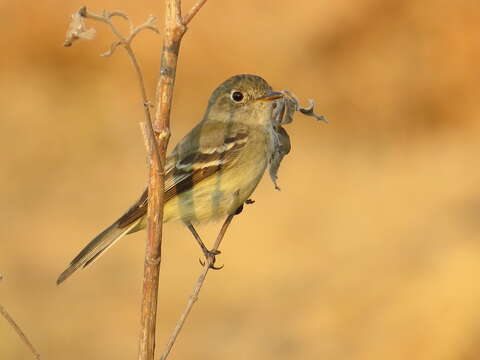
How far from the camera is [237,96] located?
5.23 metres

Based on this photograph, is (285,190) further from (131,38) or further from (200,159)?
(131,38)

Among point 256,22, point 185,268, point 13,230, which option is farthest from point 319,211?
point 13,230

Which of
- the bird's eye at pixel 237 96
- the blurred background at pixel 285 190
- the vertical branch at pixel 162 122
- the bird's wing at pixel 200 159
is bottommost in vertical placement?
the blurred background at pixel 285 190

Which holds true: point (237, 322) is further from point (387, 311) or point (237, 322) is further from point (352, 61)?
point (352, 61)

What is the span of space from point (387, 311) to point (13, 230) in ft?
15.4

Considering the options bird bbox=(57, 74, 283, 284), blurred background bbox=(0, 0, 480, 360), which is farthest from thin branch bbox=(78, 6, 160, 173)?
blurred background bbox=(0, 0, 480, 360)

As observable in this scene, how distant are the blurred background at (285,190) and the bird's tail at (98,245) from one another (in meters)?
3.23

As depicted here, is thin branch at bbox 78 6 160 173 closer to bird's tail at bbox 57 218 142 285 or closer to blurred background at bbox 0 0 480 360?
bird's tail at bbox 57 218 142 285

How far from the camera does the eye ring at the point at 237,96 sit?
5212 millimetres

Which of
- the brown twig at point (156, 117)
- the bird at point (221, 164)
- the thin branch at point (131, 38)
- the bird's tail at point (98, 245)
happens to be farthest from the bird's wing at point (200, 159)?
the thin branch at point (131, 38)

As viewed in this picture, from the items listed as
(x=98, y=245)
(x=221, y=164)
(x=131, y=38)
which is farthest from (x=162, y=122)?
(x=221, y=164)

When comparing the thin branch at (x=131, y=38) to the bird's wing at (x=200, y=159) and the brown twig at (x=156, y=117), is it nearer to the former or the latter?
the brown twig at (x=156, y=117)

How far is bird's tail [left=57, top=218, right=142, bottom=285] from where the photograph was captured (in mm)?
3980

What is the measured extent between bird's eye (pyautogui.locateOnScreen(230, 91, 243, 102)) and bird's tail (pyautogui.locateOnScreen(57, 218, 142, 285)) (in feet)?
3.79
